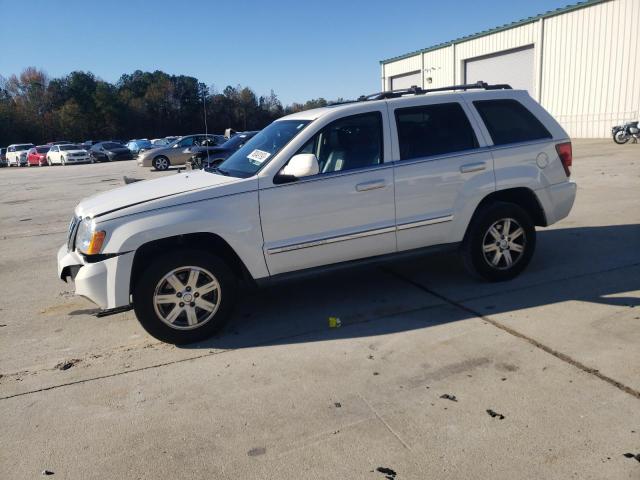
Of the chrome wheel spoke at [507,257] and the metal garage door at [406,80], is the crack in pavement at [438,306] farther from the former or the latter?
the metal garage door at [406,80]

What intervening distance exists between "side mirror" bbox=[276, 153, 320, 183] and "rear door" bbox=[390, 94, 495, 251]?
848 mm

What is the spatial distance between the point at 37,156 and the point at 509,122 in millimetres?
42129

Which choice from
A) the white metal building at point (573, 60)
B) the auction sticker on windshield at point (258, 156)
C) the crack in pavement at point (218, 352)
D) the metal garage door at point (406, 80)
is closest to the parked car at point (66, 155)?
the metal garage door at point (406, 80)

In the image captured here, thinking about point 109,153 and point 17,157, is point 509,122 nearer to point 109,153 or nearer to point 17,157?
point 109,153

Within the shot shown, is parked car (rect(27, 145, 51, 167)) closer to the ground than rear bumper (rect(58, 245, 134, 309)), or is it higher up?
higher up

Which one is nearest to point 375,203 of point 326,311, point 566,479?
point 326,311

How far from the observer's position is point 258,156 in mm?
4605

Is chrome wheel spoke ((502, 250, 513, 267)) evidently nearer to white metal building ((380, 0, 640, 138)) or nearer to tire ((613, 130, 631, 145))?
tire ((613, 130, 631, 145))

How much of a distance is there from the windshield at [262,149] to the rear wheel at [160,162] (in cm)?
2032

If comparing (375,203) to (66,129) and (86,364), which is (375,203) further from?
(66,129)

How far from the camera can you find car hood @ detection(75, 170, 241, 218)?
410 centimetres

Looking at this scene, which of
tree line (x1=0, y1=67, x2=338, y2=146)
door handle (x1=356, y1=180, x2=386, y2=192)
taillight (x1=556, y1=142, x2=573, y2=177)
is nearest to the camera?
door handle (x1=356, y1=180, x2=386, y2=192)

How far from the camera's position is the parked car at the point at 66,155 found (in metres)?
37.1

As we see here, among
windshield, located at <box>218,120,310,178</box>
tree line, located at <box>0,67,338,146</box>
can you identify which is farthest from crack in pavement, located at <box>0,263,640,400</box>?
tree line, located at <box>0,67,338,146</box>
